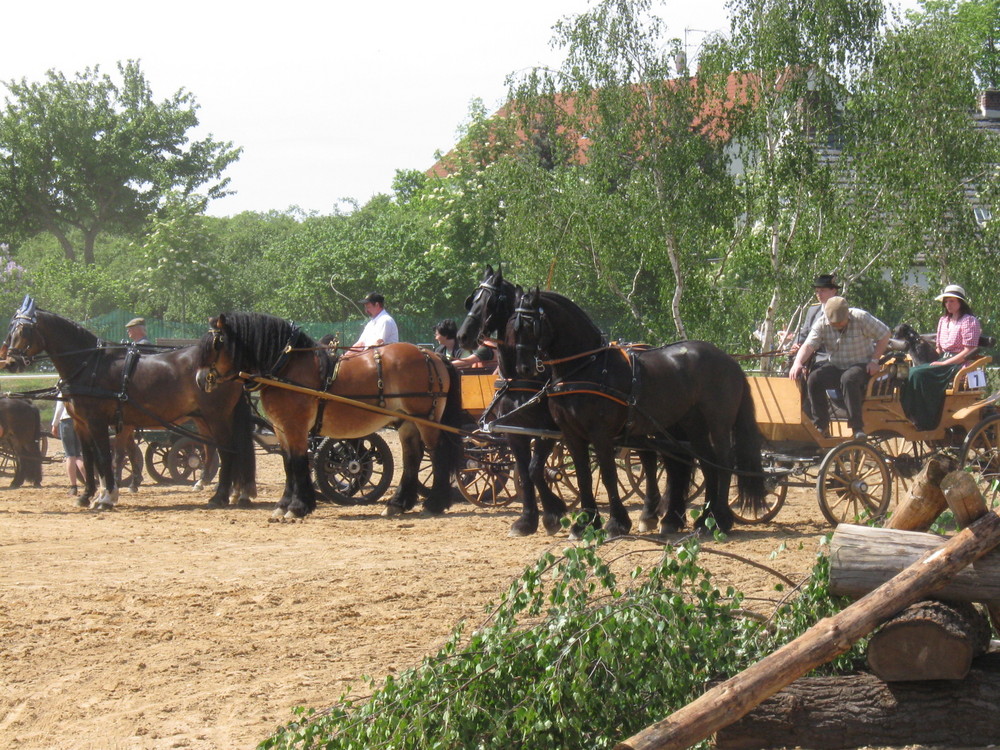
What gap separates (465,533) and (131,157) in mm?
37190

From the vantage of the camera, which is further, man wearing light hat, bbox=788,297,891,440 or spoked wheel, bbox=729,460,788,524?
spoked wheel, bbox=729,460,788,524

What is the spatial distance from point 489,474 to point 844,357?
149 inches

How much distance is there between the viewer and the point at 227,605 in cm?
722

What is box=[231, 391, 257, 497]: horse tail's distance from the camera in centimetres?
1256

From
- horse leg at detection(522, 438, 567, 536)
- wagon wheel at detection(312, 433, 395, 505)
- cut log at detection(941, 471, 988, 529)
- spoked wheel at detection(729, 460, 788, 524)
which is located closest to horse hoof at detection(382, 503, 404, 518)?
wagon wheel at detection(312, 433, 395, 505)

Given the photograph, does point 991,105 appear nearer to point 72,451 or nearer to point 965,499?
point 72,451

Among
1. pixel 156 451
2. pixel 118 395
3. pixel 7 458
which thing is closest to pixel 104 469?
pixel 118 395

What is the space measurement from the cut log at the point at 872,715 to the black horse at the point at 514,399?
4.94 m

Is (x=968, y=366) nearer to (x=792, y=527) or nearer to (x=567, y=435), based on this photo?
(x=792, y=527)

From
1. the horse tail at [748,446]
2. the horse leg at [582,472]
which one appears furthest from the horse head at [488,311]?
the horse tail at [748,446]

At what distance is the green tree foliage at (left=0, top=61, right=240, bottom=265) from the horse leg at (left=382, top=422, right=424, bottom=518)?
33685 millimetres

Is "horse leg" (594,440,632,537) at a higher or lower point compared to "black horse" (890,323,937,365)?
lower

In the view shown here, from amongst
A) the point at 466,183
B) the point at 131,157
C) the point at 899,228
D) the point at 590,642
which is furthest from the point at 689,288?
the point at 131,157

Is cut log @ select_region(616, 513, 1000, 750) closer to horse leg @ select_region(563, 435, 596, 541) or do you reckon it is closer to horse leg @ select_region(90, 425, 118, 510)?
horse leg @ select_region(563, 435, 596, 541)
